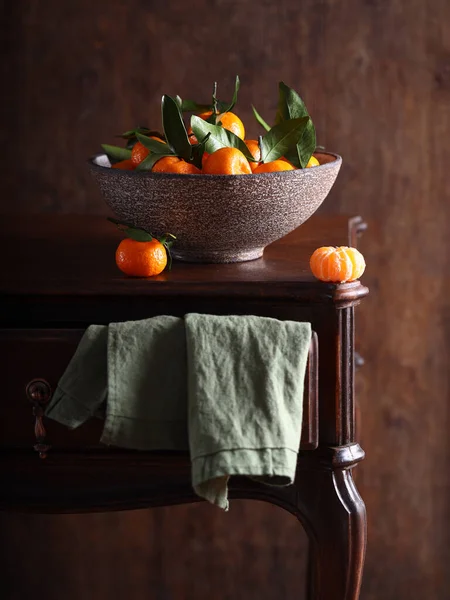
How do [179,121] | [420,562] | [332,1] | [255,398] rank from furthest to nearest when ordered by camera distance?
1. [420,562]
2. [332,1]
3. [179,121]
4. [255,398]

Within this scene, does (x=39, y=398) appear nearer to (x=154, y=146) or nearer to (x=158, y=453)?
(x=158, y=453)

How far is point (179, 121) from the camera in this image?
1.01 meters

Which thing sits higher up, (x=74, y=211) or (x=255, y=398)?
(x=74, y=211)

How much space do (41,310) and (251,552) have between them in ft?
2.72

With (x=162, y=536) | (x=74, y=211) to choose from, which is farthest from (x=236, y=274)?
(x=162, y=536)

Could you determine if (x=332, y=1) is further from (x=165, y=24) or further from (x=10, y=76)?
(x=10, y=76)

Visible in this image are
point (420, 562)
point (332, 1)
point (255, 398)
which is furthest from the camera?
point (420, 562)

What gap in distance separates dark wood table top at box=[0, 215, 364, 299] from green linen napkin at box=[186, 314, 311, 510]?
0.06m

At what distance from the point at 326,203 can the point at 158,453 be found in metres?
0.68

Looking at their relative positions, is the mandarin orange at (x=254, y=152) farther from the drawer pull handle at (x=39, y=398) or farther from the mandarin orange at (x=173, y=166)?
the drawer pull handle at (x=39, y=398)

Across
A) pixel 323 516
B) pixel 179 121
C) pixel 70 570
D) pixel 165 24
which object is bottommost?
pixel 70 570

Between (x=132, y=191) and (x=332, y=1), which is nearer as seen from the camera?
(x=132, y=191)

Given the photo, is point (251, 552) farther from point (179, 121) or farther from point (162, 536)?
point (179, 121)

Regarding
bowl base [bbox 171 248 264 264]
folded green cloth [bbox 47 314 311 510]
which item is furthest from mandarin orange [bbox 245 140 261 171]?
folded green cloth [bbox 47 314 311 510]
